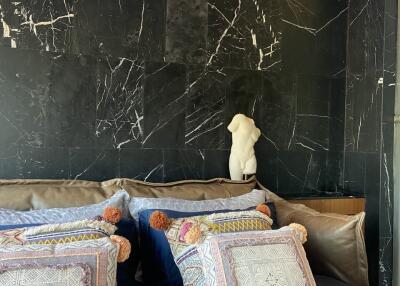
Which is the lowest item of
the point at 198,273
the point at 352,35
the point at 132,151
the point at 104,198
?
the point at 198,273

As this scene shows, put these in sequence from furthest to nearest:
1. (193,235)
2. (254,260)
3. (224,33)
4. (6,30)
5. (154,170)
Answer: (224,33)
(154,170)
(6,30)
(193,235)
(254,260)

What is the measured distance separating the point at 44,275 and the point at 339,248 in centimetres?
112

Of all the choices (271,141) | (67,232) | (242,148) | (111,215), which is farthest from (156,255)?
(271,141)

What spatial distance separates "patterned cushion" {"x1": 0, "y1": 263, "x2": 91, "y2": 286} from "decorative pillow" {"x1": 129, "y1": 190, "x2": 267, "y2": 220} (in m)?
0.55

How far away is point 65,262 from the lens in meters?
1.23

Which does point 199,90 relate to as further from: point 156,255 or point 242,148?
point 156,255

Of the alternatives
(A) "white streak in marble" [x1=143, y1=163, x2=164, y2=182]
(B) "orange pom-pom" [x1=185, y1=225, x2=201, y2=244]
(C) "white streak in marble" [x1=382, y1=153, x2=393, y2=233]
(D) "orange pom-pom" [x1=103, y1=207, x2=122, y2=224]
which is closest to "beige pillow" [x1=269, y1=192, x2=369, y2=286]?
(B) "orange pom-pom" [x1=185, y1=225, x2=201, y2=244]

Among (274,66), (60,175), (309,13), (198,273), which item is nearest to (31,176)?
(60,175)

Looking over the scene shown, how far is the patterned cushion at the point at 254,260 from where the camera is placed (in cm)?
129

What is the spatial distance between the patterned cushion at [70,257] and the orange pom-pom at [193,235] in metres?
0.26

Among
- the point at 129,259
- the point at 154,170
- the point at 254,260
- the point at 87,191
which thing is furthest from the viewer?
the point at 154,170

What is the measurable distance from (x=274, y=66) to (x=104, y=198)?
4.43ft

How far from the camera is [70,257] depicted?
1.24 meters

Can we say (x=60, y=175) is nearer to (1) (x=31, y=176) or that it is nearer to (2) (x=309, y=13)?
(1) (x=31, y=176)
